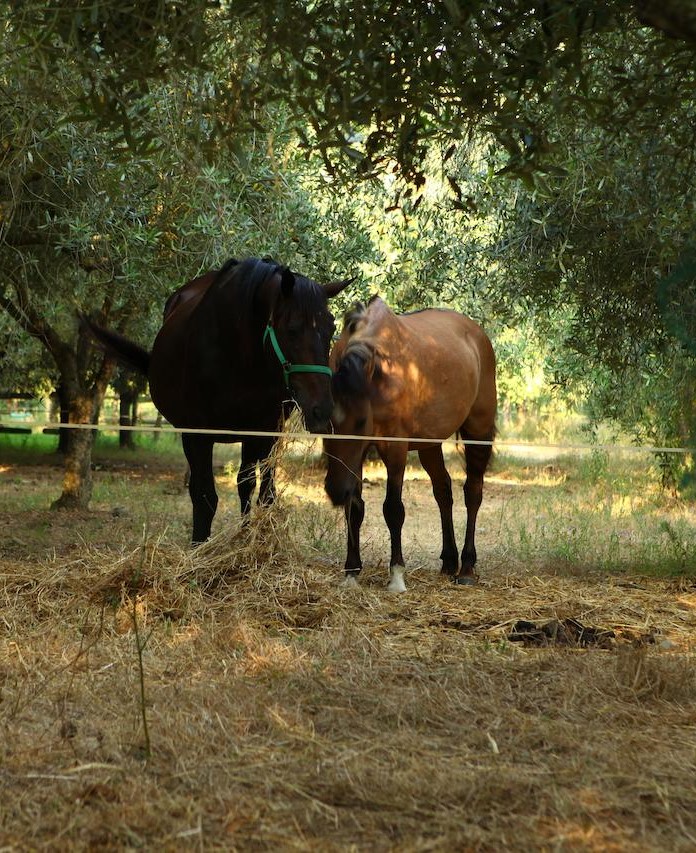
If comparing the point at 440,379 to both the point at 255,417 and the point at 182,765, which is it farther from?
the point at 182,765

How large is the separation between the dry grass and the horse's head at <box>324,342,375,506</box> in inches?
16.0

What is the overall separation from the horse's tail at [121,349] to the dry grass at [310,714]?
7.48 ft

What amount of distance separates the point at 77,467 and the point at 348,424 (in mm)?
6585

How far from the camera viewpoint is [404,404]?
23.7ft

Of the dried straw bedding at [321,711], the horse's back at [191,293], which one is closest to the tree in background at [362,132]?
the horse's back at [191,293]

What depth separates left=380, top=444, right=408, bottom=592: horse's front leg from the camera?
22.6 ft

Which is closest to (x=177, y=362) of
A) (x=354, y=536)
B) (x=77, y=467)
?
(x=354, y=536)

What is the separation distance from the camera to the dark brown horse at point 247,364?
5961 millimetres

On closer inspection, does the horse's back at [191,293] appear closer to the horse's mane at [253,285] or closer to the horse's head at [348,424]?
the horse's mane at [253,285]

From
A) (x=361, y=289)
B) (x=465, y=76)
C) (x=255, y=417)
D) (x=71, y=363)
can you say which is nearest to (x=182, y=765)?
(x=465, y=76)

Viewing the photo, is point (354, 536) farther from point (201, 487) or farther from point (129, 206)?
point (129, 206)

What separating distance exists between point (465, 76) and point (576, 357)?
9.70m

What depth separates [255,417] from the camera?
21.7ft

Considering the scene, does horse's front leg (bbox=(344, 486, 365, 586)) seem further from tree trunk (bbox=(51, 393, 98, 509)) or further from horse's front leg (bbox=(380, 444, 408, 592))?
tree trunk (bbox=(51, 393, 98, 509))
